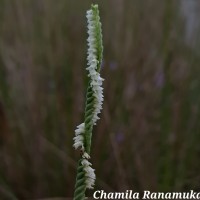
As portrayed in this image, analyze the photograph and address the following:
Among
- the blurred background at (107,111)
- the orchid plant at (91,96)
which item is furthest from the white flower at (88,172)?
the blurred background at (107,111)

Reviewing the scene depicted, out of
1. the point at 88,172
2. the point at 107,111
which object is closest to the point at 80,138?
the point at 88,172

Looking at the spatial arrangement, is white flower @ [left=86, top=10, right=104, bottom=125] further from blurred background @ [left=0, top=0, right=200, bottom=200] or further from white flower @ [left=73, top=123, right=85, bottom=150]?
blurred background @ [left=0, top=0, right=200, bottom=200]

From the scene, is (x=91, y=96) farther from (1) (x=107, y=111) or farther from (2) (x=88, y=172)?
(1) (x=107, y=111)

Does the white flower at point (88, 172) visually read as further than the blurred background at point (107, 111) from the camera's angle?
No

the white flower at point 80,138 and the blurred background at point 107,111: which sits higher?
the blurred background at point 107,111

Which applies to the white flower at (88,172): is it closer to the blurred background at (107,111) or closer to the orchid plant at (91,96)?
the orchid plant at (91,96)

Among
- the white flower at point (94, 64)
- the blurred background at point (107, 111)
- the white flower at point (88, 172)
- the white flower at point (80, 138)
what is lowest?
the white flower at point (88, 172)

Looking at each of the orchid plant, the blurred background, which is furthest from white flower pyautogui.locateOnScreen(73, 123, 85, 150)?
the blurred background

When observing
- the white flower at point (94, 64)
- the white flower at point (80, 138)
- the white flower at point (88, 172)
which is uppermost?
the white flower at point (94, 64)

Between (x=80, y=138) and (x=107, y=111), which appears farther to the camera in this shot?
(x=107, y=111)
